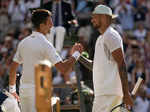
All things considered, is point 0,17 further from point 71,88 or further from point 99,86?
point 99,86

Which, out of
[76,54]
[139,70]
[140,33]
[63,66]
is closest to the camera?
[63,66]

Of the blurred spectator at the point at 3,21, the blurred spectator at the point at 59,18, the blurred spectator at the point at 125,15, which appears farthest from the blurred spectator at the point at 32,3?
the blurred spectator at the point at 59,18

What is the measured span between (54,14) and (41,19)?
443 cm

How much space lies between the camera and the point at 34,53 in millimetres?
6883

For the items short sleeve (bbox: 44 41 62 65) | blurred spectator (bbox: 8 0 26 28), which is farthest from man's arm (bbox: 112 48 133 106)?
blurred spectator (bbox: 8 0 26 28)

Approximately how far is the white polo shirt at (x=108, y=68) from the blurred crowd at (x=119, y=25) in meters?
6.81

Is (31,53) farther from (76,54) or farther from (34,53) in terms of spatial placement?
(76,54)

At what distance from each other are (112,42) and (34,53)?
0.96 metres

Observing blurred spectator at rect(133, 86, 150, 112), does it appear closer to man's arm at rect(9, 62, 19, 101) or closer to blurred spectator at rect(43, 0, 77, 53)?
blurred spectator at rect(43, 0, 77, 53)

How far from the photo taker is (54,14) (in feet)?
37.6

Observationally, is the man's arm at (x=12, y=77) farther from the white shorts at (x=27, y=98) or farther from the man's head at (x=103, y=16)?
the man's head at (x=103, y=16)

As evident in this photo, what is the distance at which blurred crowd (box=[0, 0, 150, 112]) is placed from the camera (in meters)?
14.2

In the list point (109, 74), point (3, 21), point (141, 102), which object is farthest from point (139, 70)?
point (109, 74)

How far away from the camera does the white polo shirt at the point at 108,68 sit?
270 inches
